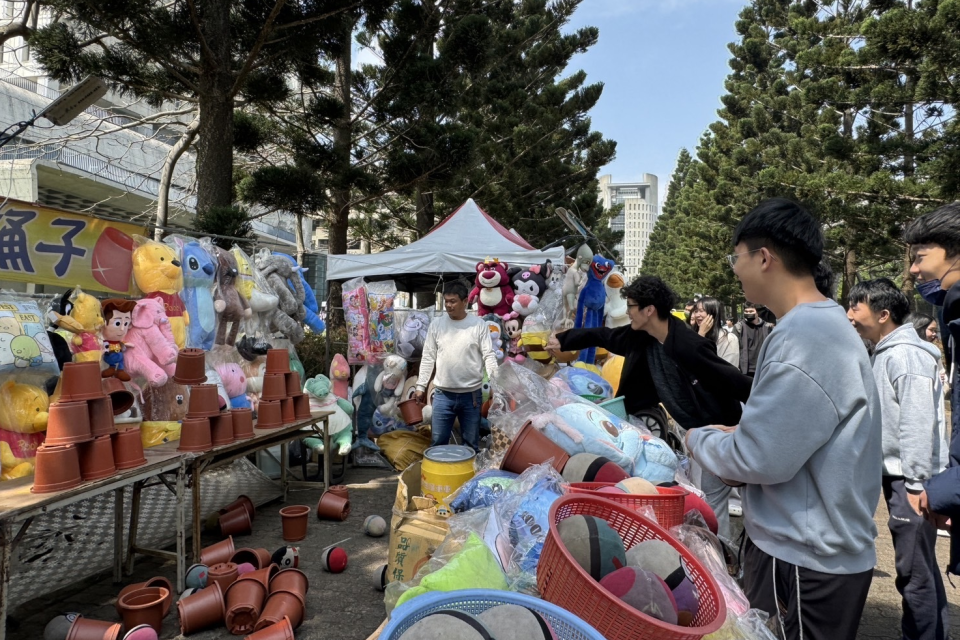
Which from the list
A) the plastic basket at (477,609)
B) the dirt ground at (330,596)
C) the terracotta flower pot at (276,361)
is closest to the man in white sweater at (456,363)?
the dirt ground at (330,596)

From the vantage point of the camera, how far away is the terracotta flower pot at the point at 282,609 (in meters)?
2.43

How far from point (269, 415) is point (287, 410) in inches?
7.2

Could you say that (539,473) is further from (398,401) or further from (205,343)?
(398,401)

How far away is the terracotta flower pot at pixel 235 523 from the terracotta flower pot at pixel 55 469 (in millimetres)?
1522

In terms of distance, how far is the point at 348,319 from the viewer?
5.94 m

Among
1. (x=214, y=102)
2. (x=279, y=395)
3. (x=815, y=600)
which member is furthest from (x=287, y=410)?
(x=214, y=102)

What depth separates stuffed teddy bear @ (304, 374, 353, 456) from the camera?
504 cm

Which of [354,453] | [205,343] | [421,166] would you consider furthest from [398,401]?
[421,166]

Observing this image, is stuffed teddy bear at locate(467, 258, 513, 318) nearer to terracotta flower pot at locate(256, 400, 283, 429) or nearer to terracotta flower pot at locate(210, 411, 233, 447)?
terracotta flower pot at locate(256, 400, 283, 429)

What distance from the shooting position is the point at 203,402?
3172 millimetres

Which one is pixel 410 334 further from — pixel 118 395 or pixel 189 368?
pixel 118 395

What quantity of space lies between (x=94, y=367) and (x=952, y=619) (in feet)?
14.2

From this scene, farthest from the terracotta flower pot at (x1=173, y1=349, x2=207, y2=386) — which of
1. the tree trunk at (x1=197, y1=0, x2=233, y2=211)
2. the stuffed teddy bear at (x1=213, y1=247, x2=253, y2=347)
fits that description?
the tree trunk at (x1=197, y1=0, x2=233, y2=211)

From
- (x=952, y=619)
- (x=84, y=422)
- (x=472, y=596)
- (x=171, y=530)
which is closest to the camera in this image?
(x=472, y=596)
